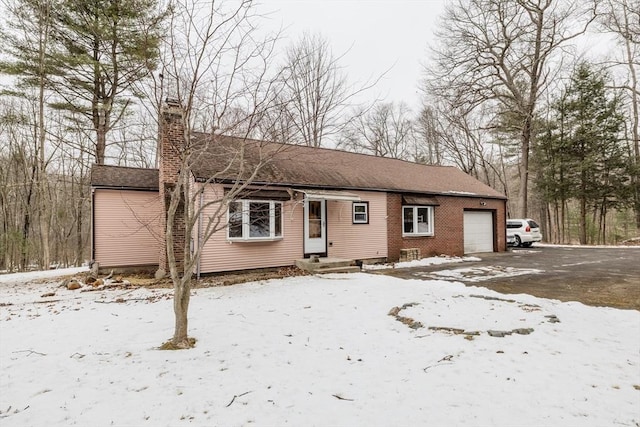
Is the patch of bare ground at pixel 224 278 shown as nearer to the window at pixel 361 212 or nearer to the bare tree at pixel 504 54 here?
the window at pixel 361 212

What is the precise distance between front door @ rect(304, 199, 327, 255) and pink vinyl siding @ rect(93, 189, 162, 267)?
490 cm

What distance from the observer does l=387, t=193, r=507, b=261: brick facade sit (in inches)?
506

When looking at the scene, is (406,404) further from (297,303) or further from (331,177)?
(331,177)

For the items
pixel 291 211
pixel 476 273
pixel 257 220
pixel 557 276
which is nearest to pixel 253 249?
pixel 257 220

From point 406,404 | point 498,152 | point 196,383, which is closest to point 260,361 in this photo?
point 196,383

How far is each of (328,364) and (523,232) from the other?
1827cm

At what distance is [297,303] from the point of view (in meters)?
6.44

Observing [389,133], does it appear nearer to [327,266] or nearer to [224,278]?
[327,266]

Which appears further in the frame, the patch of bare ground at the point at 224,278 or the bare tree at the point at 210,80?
the patch of bare ground at the point at 224,278

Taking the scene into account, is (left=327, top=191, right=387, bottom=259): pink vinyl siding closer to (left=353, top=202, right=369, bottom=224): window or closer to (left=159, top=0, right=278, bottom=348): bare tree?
(left=353, top=202, right=369, bottom=224): window

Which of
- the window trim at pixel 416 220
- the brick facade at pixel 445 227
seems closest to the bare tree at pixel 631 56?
the brick facade at pixel 445 227

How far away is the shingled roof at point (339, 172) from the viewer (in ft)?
31.4

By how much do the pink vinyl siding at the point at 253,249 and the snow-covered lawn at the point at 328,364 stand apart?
295 centimetres

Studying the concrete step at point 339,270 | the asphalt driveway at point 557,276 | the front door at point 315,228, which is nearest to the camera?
the asphalt driveway at point 557,276
